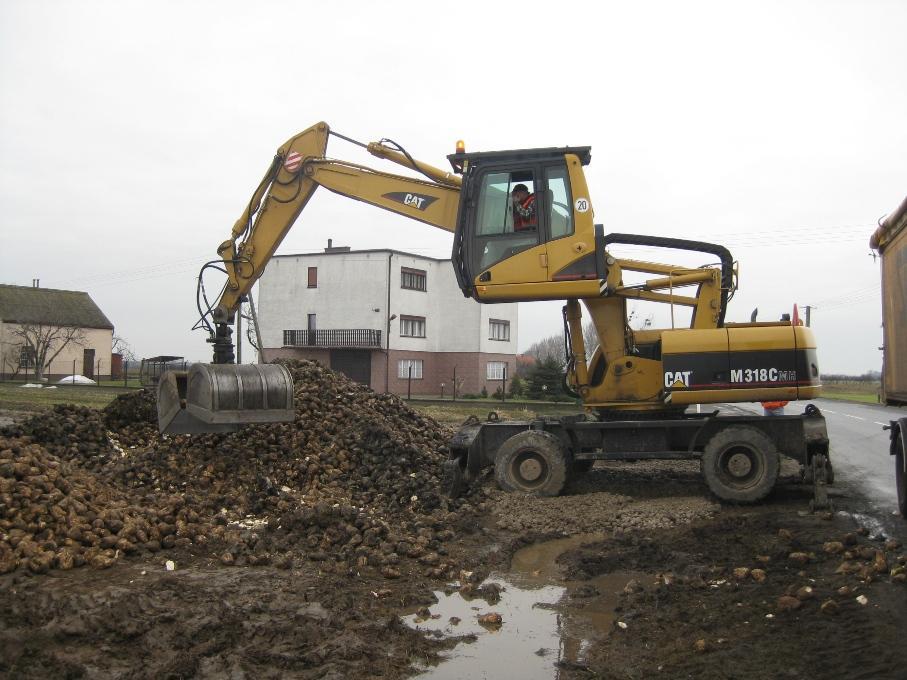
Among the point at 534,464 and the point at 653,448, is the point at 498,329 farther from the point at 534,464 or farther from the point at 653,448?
the point at 653,448

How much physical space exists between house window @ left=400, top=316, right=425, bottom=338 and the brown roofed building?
888 inches

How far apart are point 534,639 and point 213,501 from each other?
4.82 metres

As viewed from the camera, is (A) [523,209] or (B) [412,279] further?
(B) [412,279]

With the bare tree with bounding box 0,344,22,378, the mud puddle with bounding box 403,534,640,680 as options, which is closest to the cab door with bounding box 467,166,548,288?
the mud puddle with bounding box 403,534,640,680

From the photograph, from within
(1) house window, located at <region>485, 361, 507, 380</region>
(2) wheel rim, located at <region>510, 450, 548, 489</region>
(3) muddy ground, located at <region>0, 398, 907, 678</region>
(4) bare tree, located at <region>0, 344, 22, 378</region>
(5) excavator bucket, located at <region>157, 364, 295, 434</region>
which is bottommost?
(3) muddy ground, located at <region>0, 398, 907, 678</region>

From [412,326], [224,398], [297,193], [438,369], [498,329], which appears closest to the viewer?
[224,398]

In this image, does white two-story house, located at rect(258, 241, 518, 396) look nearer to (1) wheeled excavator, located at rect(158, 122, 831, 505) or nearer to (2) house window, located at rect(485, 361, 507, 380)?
(2) house window, located at rect(485, 361, 507, 380)

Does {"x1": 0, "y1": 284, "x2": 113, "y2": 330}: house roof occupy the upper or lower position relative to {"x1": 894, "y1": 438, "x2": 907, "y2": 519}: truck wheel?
upper

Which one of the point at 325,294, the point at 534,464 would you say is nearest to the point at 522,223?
the point at 534,464

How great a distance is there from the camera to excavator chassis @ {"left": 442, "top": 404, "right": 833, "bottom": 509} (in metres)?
9.53

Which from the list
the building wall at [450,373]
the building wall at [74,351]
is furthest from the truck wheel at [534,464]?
the building wall at [74,351]

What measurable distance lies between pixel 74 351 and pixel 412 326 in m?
26.9

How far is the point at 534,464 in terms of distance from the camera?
33.1 ft

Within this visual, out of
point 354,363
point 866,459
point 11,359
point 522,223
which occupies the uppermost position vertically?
point 522,223
